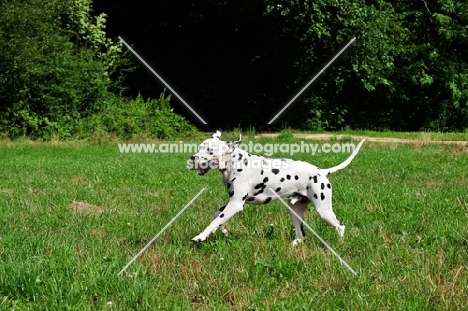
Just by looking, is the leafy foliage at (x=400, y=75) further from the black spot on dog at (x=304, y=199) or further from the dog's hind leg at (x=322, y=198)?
the dog's hind leg at (x=322, y=198)

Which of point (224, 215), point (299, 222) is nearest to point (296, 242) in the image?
point (299, 222)

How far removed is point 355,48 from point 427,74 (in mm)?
6652

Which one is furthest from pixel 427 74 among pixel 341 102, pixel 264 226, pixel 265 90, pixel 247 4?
pixel 264 226

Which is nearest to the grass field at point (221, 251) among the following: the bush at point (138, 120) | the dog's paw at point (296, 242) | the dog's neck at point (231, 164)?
the dog's paw at point (296, 242)

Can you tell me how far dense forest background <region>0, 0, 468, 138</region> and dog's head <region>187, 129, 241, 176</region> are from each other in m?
17.9

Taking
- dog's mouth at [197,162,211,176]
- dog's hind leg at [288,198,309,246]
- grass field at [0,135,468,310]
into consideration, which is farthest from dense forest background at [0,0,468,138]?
dog's mouth at [197,162,211,176]

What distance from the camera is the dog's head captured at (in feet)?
20.5

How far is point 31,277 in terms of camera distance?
16.8ft

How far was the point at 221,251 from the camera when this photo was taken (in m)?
6.21

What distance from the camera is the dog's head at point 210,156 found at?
6262 millimetres

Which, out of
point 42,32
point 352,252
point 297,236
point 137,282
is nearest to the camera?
point 137,282

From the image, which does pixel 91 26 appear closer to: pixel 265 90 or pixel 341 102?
pixel 265 90

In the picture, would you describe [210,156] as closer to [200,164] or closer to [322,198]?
[200,164]

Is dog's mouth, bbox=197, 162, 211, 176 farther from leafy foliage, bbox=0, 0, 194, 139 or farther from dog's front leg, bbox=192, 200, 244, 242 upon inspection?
leafy foliage, bbox=0, 0, 194, 139
